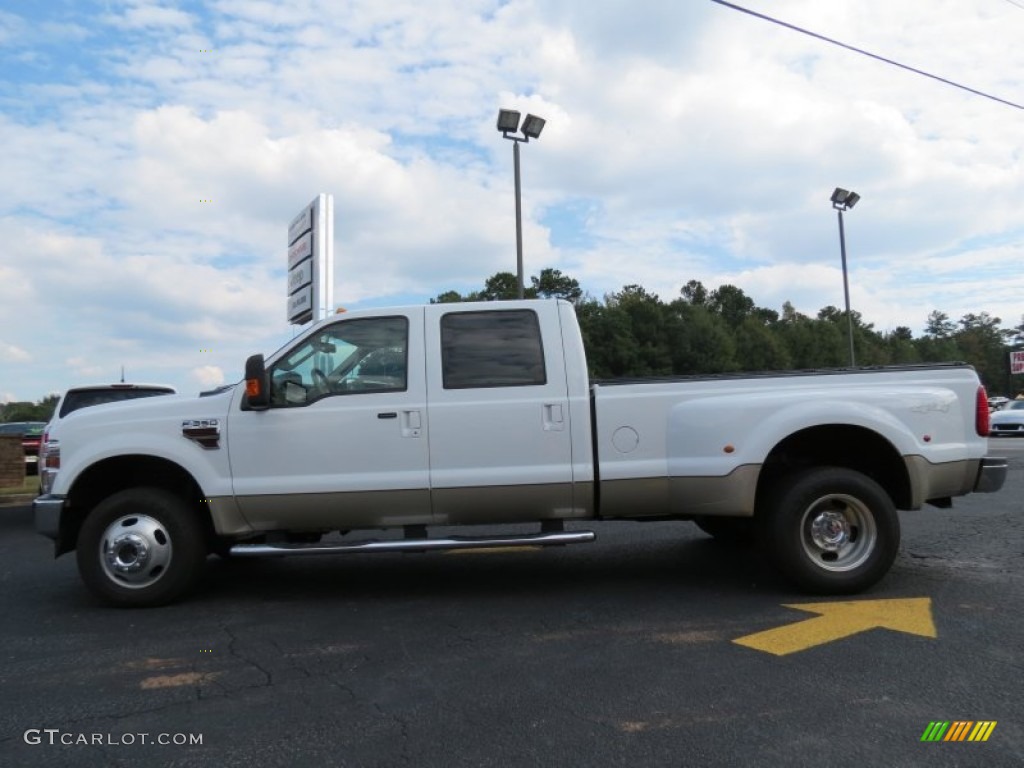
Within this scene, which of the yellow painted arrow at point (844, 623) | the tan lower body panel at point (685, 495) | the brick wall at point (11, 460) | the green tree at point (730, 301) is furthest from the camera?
the green tree at point (730, 301)

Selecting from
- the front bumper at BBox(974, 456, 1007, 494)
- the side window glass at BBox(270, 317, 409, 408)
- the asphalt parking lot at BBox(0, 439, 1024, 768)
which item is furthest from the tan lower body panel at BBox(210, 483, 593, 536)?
the front bumper at BBox(974, 456, 1007, 494)

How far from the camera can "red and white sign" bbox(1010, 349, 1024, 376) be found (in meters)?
40.5

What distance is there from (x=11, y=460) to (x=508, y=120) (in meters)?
12.4

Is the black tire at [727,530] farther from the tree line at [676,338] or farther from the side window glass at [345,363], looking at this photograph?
the tree line at [676,338]

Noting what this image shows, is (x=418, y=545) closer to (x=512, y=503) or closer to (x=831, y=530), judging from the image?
(x=512, y=503)

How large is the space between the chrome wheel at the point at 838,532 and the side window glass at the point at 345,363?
292 centimetres

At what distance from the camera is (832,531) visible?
5.27 meters

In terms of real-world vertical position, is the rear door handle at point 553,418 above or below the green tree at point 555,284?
below

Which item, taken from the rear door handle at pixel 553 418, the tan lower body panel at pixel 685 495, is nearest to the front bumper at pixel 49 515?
the rear door handle at pixel 553 418

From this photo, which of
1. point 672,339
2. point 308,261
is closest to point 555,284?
point 672,339

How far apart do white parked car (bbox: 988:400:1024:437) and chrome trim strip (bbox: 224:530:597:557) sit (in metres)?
29.4

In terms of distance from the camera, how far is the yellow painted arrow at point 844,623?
432 cm

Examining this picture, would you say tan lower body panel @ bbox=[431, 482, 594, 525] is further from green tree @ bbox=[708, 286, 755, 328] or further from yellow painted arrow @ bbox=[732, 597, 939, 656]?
green tree @ bbox=[708, 286, 755, 328]

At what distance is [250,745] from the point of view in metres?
3.21
